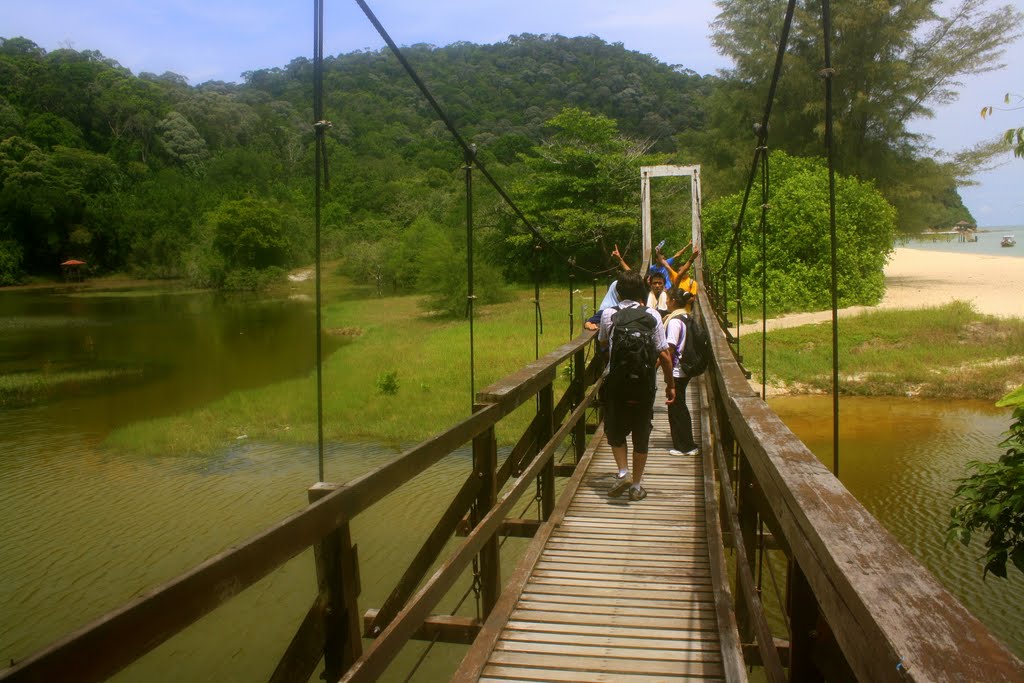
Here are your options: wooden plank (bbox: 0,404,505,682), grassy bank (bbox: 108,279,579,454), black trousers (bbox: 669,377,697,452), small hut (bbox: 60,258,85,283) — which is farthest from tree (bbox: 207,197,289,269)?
wooden plank (bbox: 0,404,505,682)

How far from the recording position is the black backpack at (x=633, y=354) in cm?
330

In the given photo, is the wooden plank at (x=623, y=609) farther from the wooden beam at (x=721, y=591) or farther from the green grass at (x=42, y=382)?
the green grass at (x=42, y=382)

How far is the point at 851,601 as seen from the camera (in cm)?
87

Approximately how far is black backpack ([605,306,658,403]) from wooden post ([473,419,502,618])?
0.94m

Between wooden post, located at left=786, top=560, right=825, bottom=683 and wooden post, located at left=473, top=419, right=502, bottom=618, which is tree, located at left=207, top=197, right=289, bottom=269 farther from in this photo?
wooden post, located at left=786, top=560, right=825, bottom=683

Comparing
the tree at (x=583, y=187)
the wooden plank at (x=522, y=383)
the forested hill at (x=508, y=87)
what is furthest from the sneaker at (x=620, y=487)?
the forested hill at (x=508, y=87)

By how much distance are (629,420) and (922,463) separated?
6.49 metres

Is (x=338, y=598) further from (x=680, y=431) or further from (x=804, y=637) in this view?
(x=680, y=431)

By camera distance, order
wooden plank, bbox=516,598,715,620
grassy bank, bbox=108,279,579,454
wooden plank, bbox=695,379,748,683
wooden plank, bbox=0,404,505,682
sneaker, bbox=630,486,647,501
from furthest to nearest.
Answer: grassy bank, bbox=108,279,579,454 < sneaker, bbox=630,486,647,501 < wooden plank, bbox=516,598,715,620 < wooden plank, bbox=695,379,748,683 < wooden plank, bbox=0,404,505,682

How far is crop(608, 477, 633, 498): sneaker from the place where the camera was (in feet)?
11.7

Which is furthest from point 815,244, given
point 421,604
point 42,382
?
point 421,604

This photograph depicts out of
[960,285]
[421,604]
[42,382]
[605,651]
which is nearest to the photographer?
[421,604]

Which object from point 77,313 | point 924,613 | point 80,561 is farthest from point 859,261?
point 77,313

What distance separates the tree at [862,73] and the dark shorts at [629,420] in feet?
60.8
